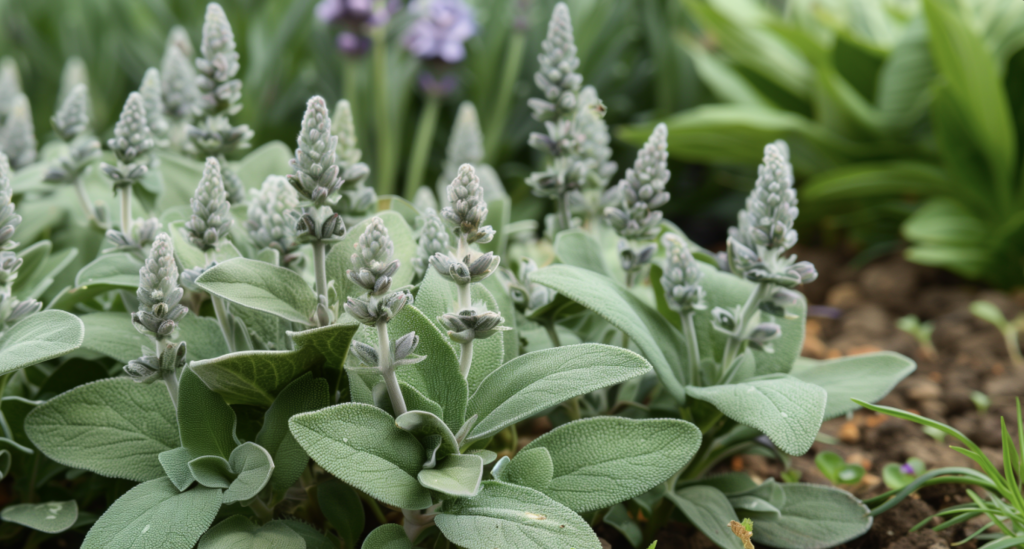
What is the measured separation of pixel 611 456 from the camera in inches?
43.0

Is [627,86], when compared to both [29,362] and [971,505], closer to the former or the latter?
[971,505]

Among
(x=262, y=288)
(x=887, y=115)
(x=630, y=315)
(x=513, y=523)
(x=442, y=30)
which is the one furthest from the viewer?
(x=442, y=30)

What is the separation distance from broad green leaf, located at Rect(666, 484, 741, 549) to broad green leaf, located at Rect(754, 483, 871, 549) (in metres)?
0.09

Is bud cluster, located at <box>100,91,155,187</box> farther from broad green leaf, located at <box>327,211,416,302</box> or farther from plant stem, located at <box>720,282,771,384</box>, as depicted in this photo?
plant stem, located at <box>720,282,771,384</box>

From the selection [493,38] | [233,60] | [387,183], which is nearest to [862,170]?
[493,38]

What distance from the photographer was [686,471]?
54.1 inches

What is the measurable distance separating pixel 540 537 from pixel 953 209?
2465 millimetres

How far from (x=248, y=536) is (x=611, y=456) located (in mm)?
507

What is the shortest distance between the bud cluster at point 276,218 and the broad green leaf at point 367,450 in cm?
35

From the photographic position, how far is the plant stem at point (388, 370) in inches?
37.9

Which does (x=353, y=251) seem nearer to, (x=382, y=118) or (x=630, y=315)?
(x=630, y=315)

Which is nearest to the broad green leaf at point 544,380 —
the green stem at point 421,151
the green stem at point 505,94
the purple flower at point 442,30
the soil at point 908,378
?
the soil at point 908,378

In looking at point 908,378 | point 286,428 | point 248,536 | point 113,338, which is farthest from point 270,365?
point 908,378

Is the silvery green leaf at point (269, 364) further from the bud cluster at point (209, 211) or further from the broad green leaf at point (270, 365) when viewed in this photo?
the bud cluster at point (209, 211)
